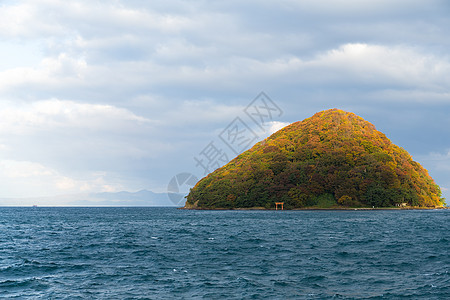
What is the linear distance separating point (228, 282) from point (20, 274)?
2118cm

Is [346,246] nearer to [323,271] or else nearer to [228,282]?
[323,271]

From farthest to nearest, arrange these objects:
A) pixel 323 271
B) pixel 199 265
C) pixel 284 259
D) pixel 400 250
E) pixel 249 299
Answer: pixel 400 250, pixel 284 259, pixel 199 265, pixel 323 271, pixel 249 299

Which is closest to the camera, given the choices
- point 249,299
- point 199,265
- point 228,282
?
point 249,299

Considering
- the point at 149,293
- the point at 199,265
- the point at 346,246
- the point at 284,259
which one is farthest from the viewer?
the point at 346,246

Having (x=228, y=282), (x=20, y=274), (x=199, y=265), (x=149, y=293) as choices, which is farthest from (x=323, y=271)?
(x=20, y=274)

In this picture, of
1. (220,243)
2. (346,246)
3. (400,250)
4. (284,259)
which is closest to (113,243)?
(220,243)

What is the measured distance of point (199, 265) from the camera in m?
42.2

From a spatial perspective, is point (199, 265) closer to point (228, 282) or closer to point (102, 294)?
point (228, 282)

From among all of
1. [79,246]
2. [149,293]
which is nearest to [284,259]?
[149,293]

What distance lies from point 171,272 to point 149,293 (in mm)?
7944

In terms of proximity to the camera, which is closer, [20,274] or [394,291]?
[394,291]

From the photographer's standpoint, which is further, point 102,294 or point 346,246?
point 346,246

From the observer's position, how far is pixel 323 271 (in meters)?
38.4

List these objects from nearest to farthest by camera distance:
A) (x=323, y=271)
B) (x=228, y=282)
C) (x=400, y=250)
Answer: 1. (x=228, y=282)
2. (x=323, y=271)
3. (x=400, y=250)
